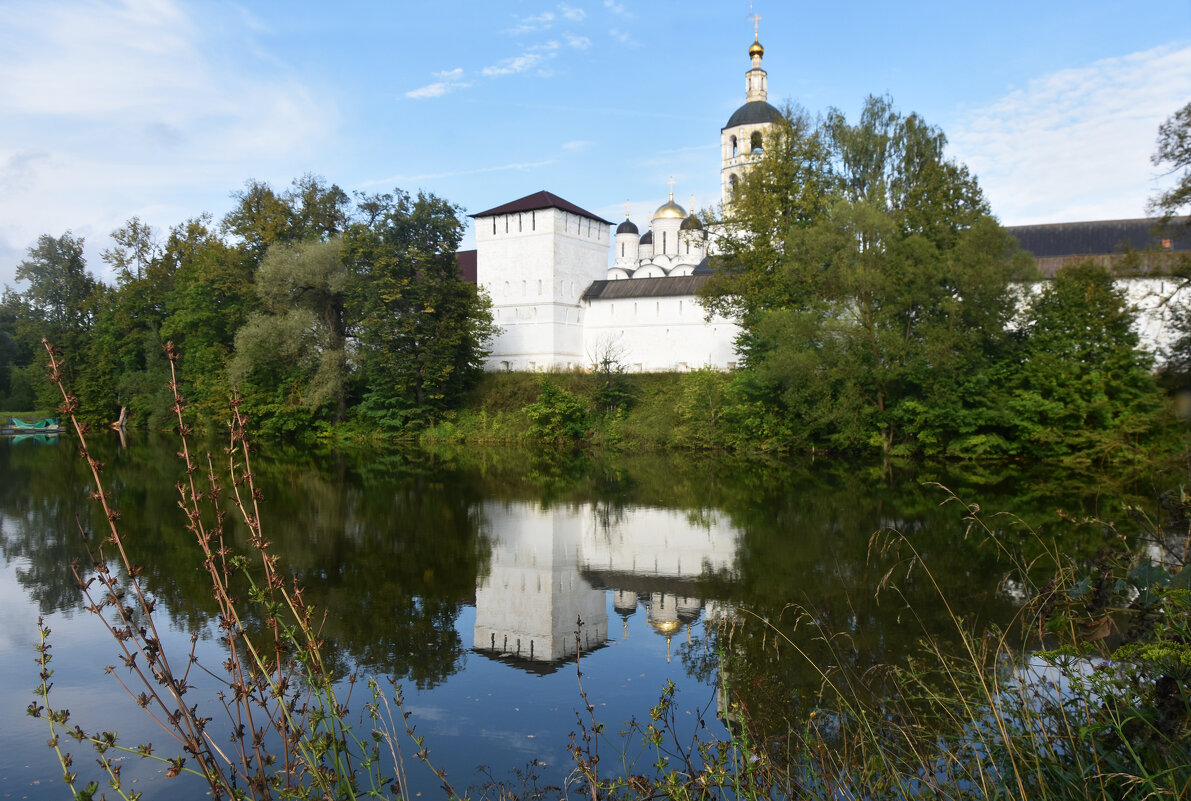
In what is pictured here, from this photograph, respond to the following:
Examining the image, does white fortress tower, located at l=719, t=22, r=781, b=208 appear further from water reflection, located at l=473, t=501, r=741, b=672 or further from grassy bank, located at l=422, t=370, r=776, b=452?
water reflection, located at l=473, t=501, r=741, b=672

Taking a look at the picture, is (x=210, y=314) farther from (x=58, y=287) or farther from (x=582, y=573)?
(x=582, y=573)

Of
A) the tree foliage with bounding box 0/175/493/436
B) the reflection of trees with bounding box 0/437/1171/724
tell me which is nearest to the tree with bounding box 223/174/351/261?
the tree foliage with bounding box 0/175/493/436

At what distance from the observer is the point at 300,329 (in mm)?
28406

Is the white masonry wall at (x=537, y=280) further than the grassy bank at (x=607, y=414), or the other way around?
the white masonry wall at (x=537, y=280)

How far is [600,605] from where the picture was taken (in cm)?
736

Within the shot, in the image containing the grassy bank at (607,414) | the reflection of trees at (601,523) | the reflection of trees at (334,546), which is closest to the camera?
the reflection of trees at (601,523)

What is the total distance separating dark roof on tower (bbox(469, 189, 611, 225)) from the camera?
36.7 meters

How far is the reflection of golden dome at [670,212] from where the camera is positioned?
179 ft

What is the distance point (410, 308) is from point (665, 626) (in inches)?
931

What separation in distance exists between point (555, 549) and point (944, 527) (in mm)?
4721

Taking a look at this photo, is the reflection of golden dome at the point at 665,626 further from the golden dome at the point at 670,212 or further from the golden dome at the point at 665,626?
the golden dome at the point at 670,212

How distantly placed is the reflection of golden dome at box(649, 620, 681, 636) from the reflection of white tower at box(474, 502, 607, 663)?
16.0 inches

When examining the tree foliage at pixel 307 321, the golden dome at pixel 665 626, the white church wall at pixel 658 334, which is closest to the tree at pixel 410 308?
the tree foliage at pixel 307 321

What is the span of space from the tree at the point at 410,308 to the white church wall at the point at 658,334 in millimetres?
8246
